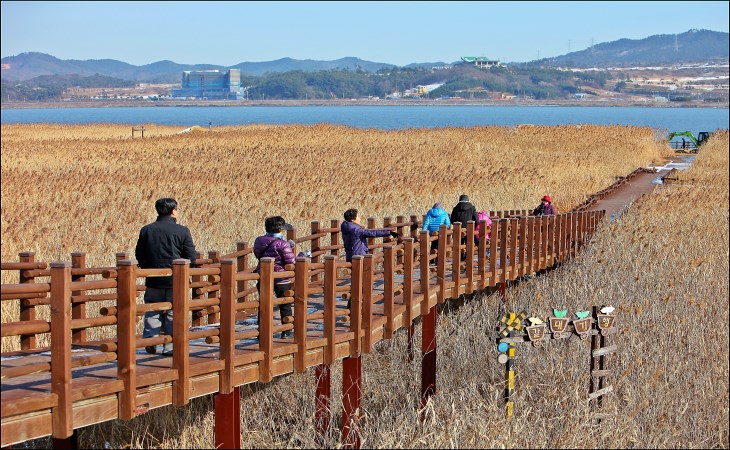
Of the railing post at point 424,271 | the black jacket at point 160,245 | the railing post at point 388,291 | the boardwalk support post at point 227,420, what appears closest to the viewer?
the black jacket at point 160,245

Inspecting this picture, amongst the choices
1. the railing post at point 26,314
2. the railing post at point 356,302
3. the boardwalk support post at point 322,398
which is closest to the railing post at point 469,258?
the boardwalk support post at point 322,398

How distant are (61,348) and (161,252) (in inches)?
68.7

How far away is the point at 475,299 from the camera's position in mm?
16719

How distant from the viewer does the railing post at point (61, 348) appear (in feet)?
24.8

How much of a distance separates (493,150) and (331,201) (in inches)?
815

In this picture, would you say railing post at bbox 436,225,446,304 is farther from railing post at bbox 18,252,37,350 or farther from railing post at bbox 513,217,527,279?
railing post at bbox 18,252,37,350

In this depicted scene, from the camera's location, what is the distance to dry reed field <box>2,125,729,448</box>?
11344mm

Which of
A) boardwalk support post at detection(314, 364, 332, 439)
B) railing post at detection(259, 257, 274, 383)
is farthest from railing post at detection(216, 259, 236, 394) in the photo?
boardwalk support post at detection(314, 364, 332, 439)

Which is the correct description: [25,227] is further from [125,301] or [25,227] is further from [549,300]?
[125,301]

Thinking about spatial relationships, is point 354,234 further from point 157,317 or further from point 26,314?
point 26,314

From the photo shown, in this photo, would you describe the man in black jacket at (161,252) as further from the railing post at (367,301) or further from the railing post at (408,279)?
the railing post at (408,279)

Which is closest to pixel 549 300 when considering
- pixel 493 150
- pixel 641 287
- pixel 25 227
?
pixel 641 287

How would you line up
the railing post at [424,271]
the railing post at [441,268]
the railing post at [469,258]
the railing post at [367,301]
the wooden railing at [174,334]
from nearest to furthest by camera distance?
the wooden railing at [174,334], the railing post at [367,301], the railing post at [424,271], the railing post at [441,268], the railing post at [469,258]

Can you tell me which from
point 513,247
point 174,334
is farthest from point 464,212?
point 174,334
